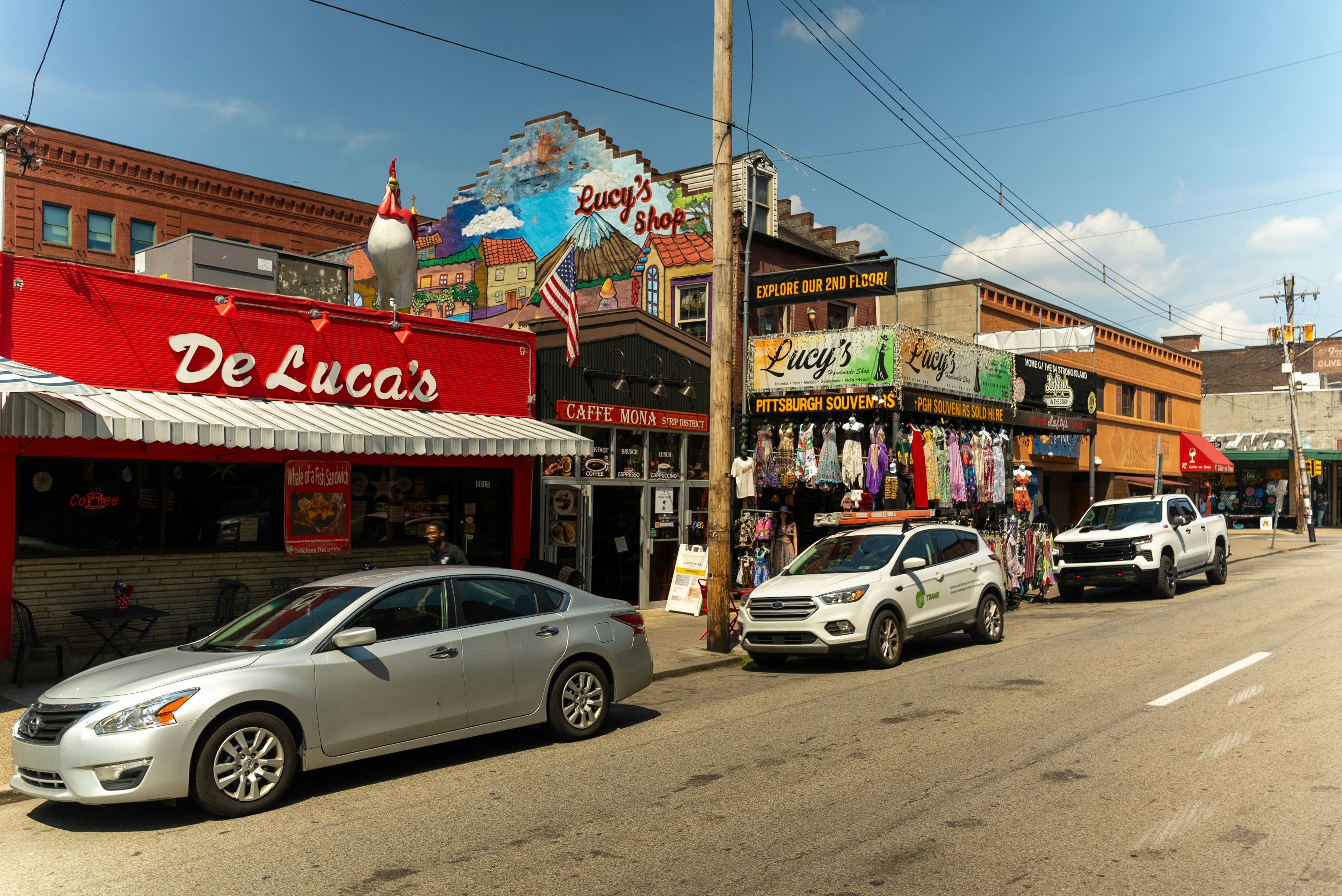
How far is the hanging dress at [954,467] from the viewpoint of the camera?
17.4m

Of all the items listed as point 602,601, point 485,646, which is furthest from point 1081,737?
point 485,646

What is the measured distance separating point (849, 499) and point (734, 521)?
6.54 ft

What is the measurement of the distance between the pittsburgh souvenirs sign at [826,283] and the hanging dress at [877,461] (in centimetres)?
231

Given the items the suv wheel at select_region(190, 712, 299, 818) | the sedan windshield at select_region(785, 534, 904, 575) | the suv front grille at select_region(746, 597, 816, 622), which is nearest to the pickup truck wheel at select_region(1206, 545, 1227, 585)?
the sedan windshield at select_region(785, 534, 904, 575)

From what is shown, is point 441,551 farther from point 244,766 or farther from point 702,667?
point 244,766

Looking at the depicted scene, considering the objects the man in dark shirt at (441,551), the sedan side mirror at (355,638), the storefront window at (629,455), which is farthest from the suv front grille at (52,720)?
the storefront window at (629,455)

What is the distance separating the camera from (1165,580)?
19.0 metres

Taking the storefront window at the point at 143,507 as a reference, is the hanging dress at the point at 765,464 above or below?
above

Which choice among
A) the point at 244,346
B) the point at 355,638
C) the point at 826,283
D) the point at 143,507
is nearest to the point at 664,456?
the point at 826,283

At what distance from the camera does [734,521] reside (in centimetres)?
1703

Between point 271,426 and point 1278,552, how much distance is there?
32.9m

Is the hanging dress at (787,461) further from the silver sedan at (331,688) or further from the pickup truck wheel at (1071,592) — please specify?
the silver sedan at (331,688)

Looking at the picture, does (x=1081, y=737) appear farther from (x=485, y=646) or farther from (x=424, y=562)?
(x=424, y=562)

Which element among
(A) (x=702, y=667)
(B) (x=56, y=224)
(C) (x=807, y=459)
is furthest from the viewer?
(B) (x=56, y=224)
